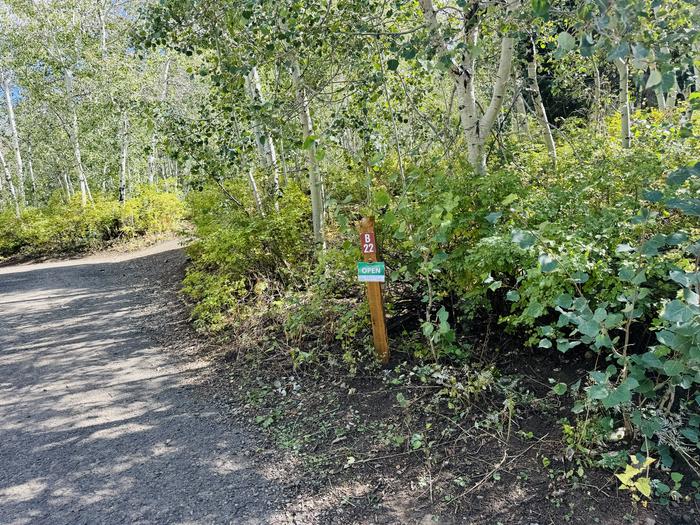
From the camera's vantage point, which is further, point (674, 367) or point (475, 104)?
point (475, 104)

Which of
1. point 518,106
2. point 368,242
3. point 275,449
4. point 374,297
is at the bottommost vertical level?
point 275,449

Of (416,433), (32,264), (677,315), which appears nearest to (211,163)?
(416,433)

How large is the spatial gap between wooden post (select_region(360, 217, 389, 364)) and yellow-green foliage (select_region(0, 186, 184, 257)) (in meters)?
11.9

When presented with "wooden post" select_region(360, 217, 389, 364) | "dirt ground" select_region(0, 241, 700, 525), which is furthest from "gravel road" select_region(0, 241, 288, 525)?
"wooden post" select_region(360, 217, 389, 364)

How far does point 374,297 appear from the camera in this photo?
3.92m

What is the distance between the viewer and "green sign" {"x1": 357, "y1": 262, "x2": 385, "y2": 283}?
12.4ft

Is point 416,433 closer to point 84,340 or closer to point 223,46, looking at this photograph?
point 223,46

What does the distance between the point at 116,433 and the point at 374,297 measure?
223cm

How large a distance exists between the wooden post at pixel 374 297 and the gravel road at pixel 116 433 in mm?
1267

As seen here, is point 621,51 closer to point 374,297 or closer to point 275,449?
point 374,297

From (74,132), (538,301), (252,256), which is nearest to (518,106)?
(252,256)

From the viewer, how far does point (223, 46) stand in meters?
4.70

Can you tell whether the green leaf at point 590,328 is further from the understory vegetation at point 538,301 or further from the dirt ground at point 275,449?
the dirt ground at point 275,449

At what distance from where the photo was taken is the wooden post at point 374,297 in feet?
12.5
